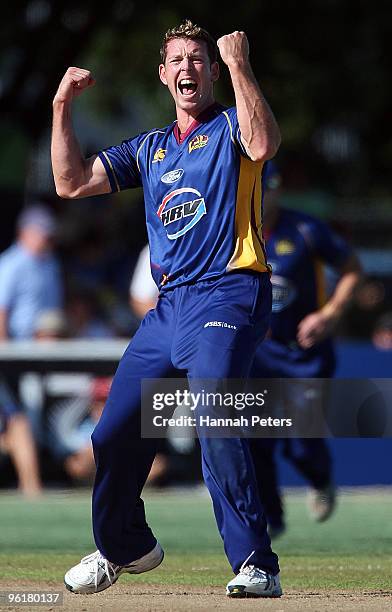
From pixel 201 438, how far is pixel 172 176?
1230 mm

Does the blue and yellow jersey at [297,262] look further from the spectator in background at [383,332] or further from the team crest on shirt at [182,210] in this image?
the spectator in background at [383,332]

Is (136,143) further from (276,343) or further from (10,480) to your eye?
(10,480)

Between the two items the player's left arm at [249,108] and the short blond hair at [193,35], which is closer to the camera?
the player's left arm at [249,108]

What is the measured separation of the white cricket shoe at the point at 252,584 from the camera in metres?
6.22

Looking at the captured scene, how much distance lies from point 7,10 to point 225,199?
14.0 metres

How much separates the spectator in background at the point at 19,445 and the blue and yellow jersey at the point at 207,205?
7.20 metres

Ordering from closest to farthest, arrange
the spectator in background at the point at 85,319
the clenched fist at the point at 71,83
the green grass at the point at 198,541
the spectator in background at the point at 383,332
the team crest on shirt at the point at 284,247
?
the clenched fist at the point at 71,83 → the green grass at the point at 198,541 → the team crest on shirt at the point at 284,247 → the spectator in background at the point at 85,319 → the spectator in background at the point at 383,332

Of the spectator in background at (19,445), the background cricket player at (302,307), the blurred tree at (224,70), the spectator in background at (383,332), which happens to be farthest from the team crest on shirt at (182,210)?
the blurred tree at (224,70)

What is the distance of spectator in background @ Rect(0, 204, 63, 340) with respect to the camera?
1430 centimetres

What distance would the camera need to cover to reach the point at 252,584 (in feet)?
20.4

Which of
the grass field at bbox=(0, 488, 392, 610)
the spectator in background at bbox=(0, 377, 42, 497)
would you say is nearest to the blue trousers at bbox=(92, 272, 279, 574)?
the grass field at bbox=(0, 488, 392, 610)

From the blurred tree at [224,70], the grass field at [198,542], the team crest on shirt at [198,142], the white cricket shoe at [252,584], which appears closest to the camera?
the white cricket shoe at [252,584]

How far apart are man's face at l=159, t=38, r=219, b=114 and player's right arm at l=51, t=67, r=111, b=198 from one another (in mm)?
473

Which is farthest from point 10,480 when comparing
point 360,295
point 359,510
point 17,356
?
point 360,295
